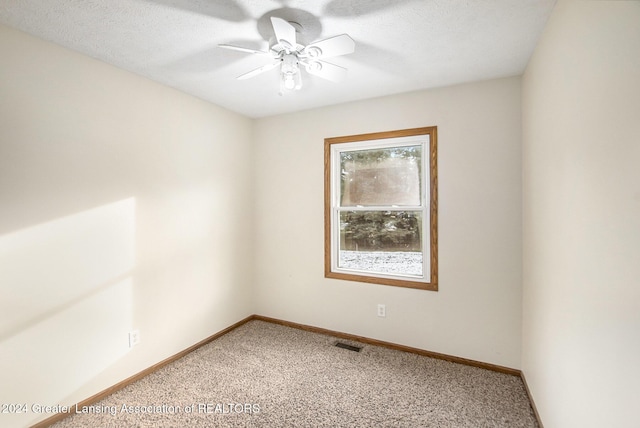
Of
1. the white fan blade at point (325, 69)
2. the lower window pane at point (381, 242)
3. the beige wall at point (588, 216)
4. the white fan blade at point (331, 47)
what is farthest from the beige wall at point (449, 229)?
the white fan blade at point (331, 47)

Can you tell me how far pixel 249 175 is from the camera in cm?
362

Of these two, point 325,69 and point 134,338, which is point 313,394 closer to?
point 134,338

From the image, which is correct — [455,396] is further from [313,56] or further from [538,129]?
[313,56]

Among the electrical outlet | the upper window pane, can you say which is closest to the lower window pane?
the upper window pane

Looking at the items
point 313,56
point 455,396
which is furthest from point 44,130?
point 455,396

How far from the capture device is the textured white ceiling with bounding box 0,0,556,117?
5.13 feet

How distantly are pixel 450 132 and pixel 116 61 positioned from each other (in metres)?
2.86

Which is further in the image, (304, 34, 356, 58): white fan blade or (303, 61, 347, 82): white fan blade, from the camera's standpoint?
(303, 61, 347, 82): white fan blade

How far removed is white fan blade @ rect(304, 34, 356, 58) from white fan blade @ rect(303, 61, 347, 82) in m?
0.08

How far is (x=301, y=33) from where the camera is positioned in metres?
1.80

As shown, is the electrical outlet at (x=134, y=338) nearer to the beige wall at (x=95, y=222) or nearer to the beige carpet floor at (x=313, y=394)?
the beige wall at (x=95, y=222)

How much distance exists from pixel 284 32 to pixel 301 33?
30 cm

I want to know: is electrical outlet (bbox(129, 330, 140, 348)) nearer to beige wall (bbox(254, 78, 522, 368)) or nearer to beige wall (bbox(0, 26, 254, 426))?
beige wall (bbox(0, 26, 254, 426))

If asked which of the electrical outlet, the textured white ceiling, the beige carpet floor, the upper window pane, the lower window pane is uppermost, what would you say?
the textured white ceiling
